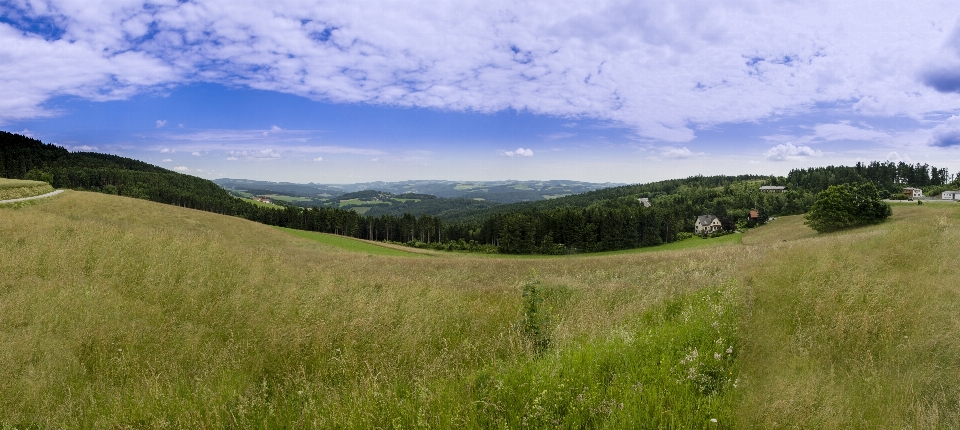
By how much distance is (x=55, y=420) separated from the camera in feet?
13.1

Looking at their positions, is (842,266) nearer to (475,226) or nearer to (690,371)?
(690,371)

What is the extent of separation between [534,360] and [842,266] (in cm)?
881

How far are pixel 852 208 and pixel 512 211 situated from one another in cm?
6432

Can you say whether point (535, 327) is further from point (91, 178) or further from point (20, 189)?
point (91, 178)

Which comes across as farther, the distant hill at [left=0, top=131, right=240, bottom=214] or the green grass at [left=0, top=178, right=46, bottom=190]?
the distant hill at [left=0, top=131, right=240, bottom=214]

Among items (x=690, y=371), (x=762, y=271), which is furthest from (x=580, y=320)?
(x=762, y=271)

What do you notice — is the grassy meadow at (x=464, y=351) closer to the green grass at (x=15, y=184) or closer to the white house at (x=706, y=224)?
the green grass at (x=15, y=184)

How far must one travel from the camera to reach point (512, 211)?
97.1 meters

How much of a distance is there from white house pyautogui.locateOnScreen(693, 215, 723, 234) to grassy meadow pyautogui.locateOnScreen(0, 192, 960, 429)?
96.4 metres

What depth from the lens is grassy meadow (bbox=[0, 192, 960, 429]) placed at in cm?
384

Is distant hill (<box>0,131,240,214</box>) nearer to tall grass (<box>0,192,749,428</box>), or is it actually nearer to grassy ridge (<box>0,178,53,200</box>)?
grassy ridge (<box>0,178,53,200</box>)

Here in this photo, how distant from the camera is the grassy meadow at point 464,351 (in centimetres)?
384

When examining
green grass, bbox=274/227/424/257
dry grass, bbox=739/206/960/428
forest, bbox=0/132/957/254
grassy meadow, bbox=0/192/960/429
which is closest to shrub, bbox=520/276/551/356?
grassy meadow, bbox=0/192/960/429

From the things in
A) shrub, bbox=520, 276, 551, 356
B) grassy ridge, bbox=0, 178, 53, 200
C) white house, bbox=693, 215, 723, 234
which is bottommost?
white house, bbox=693, 215, 723, 234
